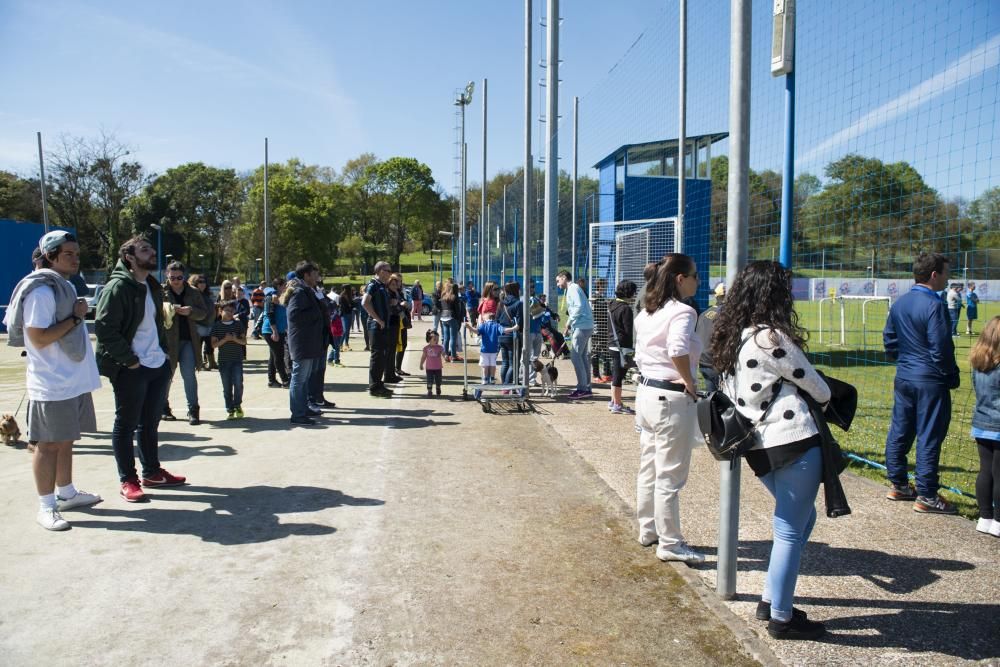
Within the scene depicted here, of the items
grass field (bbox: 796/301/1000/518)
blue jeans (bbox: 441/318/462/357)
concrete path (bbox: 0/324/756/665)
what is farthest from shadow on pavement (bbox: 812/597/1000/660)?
blue jeans (bbox: 441/318/462/357)

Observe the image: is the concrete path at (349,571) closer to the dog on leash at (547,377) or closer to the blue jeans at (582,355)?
the blue jeans at (582,355)

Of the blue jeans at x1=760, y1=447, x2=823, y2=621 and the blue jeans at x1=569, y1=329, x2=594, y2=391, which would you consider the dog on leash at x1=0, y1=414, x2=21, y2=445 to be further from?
the blue jeans at x1=760, y1=447, x2=823, y2=621

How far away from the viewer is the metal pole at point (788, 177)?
5.13 metres

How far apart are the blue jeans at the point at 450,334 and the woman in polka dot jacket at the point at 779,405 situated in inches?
470

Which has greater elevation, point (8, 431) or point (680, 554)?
point (8, 431)

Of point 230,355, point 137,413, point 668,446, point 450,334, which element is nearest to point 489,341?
point 230,355

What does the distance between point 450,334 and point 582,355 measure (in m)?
6.09

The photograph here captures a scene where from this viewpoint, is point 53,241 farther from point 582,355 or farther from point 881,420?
point 881,420

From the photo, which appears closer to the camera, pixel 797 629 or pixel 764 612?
pixel 797 629

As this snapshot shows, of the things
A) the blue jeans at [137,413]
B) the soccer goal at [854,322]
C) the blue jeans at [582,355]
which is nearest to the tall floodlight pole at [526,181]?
the blue jeans at [582,355]

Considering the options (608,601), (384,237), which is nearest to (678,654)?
(608,601)

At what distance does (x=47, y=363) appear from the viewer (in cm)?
467

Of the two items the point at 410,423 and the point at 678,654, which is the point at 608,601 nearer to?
the point at 678,654

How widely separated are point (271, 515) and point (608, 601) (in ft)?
8.20
